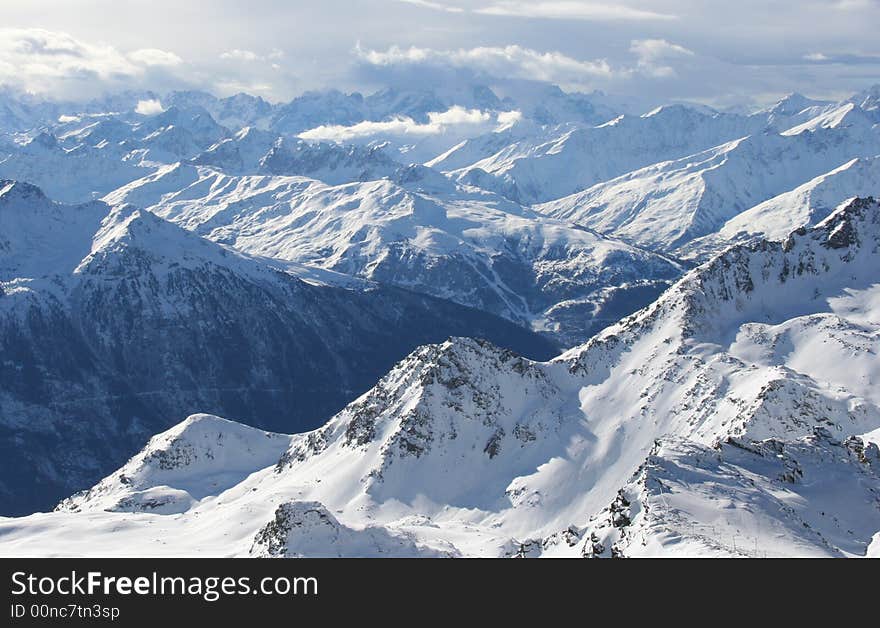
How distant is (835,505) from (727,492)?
1756 centimetres

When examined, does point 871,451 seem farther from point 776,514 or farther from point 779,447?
point 776,514

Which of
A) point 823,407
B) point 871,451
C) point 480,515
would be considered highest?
point 871,451

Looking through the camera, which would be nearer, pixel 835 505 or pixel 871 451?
pixel 835 505

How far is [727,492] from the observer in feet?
370
